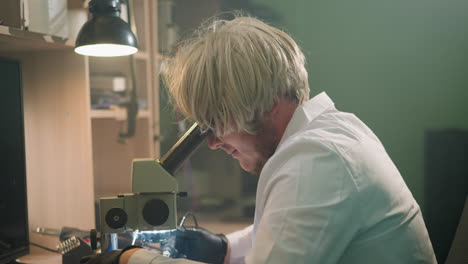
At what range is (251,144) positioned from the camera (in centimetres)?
91

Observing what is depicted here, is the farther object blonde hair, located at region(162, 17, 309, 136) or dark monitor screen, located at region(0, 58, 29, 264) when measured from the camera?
dark monitor screen, located at region(0, 58, 29, 264)

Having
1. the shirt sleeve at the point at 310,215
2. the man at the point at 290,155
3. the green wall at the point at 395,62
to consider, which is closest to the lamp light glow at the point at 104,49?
the man at the point at 290,155

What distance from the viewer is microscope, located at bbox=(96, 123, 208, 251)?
89 centimetres

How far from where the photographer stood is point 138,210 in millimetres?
899

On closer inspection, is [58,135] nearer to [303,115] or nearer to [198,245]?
[198,245]

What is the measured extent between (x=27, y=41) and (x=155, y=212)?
0.61m

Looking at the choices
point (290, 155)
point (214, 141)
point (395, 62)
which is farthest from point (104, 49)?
point (395, 62)

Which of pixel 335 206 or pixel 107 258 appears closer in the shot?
pixel 335 206

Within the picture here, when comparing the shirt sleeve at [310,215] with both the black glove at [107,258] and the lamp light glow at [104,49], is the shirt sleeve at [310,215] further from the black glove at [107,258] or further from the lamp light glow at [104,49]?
the lamp light glow at [104,49]

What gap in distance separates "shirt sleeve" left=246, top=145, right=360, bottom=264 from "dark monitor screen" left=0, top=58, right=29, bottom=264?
753 mm

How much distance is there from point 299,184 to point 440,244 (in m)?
1.38

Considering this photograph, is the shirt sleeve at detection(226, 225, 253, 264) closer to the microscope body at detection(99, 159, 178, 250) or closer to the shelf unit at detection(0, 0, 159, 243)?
the microscope body at detection(99, 159, 178, 250)

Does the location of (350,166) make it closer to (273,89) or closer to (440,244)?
(273,89)

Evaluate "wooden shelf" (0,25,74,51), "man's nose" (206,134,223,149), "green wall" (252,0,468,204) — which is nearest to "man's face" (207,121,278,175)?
→ "man's nose" (206,134,223,149)
